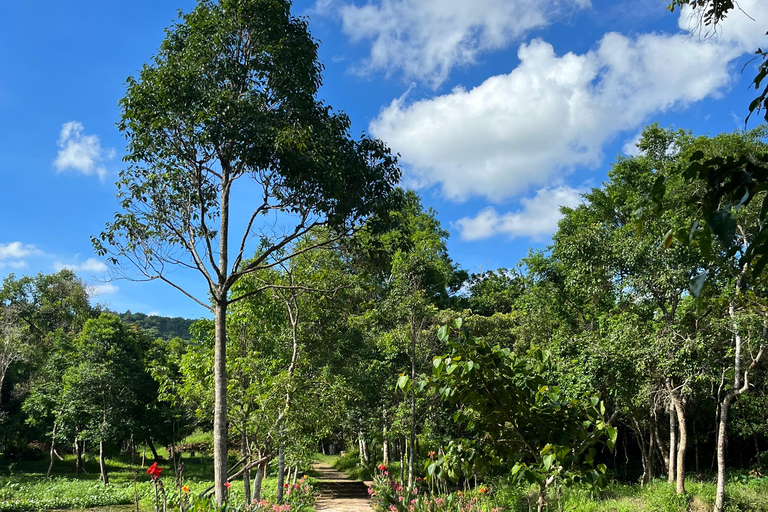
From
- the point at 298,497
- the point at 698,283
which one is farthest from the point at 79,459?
the point at 698,283

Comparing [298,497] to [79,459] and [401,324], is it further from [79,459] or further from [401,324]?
[79,459]

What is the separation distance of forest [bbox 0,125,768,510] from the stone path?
6.21 feet

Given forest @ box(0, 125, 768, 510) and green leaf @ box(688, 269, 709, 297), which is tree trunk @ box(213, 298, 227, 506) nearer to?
forest @ box(0, 125, 768, 510)

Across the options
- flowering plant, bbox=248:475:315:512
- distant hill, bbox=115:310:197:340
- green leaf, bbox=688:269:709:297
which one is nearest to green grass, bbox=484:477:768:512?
flowering plant, bbox=248:475:315:512

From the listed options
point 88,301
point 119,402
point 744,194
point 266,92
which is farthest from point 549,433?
point 88,301

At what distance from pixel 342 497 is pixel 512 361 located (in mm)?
16138

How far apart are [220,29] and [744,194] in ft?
24.5

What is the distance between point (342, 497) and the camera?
1658 cm

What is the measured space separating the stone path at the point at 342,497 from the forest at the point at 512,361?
1.89 metres

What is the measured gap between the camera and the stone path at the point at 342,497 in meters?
13.3

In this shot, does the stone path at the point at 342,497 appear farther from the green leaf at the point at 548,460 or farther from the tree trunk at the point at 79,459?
the tree trunk at the point at 79,459

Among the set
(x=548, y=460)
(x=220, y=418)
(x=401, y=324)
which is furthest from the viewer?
(x=401, y=324)

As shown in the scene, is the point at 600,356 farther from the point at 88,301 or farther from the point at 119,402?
the point at 88,301

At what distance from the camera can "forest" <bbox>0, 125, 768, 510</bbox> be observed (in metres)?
2.42
